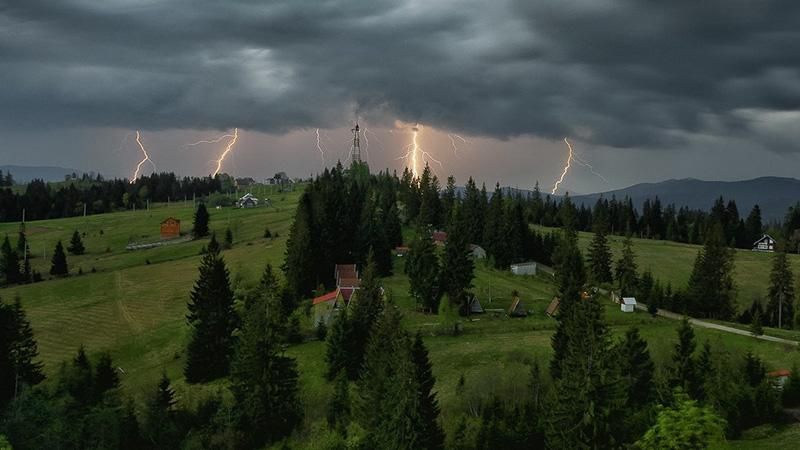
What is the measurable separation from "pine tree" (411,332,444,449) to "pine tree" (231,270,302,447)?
1488cm

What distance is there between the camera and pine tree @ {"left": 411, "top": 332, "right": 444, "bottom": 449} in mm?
40219

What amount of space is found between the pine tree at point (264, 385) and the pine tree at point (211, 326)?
1173 centimetres

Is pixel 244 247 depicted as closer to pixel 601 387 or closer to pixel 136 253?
pixel 136 253

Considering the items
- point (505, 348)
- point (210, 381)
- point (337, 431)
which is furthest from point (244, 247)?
point (337, 431)

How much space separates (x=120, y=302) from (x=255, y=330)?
50251mm

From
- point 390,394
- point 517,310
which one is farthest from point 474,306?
point 390,394

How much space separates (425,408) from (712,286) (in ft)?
251

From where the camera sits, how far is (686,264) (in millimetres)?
140875

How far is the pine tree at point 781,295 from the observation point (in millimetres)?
98250

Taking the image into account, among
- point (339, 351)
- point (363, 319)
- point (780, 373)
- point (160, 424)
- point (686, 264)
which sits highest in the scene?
point (363, 319)

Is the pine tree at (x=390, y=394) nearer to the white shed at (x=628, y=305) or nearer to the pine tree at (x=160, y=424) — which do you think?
the pine tree at (x=160, y=424)

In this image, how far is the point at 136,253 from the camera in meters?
133

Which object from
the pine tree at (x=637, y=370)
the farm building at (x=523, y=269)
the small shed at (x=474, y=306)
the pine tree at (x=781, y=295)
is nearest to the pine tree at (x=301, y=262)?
the small shed at (x=474, y=306)

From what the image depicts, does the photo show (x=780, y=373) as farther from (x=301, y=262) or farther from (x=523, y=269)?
(x=523, y=269)
